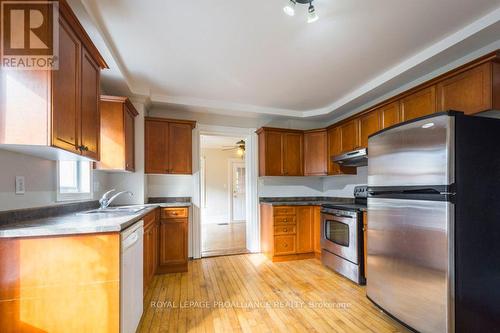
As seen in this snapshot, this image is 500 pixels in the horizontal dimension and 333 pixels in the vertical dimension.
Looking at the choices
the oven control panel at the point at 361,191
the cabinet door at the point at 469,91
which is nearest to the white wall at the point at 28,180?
the cabinet door at the point at 469,91

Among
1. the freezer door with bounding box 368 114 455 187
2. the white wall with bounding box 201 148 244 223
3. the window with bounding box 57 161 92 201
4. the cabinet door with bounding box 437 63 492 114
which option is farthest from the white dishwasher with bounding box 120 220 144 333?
the white wall with bounding box 201 148 244 223

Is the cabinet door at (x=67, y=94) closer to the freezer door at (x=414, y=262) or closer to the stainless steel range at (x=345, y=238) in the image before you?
the freezer door at (x=414, y=262)

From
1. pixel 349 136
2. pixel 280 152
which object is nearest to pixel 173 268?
pixel 280 152

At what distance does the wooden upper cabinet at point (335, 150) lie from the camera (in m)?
3.88

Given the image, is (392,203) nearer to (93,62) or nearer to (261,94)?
(261,94)

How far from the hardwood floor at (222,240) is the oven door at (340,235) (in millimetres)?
1571

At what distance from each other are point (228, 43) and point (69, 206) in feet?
7.21

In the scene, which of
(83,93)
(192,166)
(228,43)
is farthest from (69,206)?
(228,43)

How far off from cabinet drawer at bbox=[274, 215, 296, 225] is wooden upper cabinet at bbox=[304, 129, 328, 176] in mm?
906

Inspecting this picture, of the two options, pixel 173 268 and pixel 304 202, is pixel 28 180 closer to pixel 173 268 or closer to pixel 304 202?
pixel 173 268

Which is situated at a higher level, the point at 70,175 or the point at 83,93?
the point at 83,93

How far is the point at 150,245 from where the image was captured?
2.76 m

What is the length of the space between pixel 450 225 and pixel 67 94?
2726 millimetres

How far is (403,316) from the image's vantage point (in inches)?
76.3
